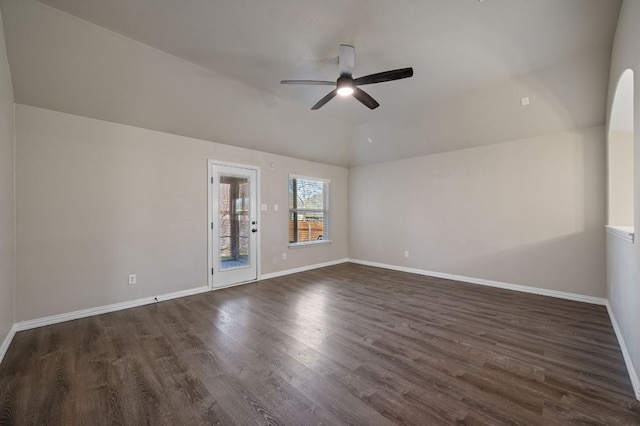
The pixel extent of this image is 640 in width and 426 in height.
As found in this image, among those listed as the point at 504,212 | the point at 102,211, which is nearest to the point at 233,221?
the point at 102,211

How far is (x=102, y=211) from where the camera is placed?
3.49m

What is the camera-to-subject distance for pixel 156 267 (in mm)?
3932

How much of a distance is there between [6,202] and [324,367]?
3.41 m

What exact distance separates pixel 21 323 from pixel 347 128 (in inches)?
220

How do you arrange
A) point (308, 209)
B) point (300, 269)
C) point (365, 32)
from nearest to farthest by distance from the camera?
point (365, 32) < point (300, 269) < point (308, 209)

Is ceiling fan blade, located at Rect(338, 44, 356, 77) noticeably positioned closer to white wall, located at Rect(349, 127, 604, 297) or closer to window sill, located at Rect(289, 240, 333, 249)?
white wall, located at Rect(349, 127, 604, 297)

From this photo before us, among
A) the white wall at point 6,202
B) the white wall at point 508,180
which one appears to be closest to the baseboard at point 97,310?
the white wall at point 6,202

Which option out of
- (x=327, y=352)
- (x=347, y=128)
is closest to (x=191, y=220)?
(x=327, y=352)

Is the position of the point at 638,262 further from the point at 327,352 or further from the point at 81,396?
the point at 81,396

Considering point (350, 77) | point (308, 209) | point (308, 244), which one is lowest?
point (308, 244)

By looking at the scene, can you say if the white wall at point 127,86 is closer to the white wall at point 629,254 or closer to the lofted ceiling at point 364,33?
the lofted ceiling at point 364,33

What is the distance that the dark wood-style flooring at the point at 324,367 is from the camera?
172cm

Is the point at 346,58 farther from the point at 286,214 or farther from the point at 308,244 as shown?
the point at 308,244

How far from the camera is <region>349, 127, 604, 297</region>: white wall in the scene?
12.7ft
